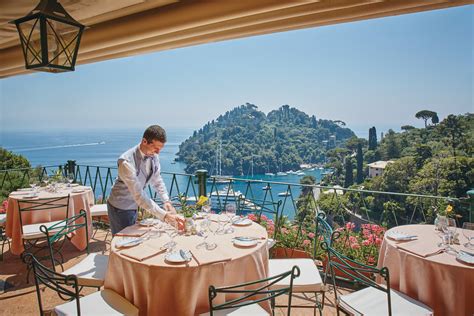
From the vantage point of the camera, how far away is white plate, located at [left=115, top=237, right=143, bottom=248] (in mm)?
2148

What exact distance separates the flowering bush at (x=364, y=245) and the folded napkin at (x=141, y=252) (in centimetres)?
259

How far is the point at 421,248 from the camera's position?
222 cm

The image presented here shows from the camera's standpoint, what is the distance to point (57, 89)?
1612 inches

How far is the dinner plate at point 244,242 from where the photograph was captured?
2.16 meters

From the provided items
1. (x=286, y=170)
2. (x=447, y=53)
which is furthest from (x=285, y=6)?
(x=447, y=53)

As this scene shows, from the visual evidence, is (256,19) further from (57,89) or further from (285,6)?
(57,89)

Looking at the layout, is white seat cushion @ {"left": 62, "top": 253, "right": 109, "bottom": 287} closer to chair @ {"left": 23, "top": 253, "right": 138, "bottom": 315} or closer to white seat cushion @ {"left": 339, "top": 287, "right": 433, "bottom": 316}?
chair @ {"left": 23, "top": 253, "right": 138, "bottom": 315}

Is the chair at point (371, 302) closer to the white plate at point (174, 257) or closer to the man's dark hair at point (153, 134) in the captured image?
the white plate at point (174, 257)

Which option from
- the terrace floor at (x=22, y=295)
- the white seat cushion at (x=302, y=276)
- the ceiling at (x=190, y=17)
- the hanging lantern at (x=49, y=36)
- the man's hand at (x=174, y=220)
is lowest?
the terrace floor at (x=22, y=295)

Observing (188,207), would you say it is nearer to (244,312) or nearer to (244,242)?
(244,242)

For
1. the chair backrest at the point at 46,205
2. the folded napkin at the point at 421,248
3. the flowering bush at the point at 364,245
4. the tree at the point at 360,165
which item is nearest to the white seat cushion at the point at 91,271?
the chair backrest at the point at 46,205

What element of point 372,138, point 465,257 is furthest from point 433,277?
point 372,138

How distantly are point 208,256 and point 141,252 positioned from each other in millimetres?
462

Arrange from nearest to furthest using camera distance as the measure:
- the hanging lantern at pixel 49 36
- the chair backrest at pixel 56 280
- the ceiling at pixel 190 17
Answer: the chair backrest at pixel 56 280
the hanging lantern at pixel 49 36
the ceiling at pixel 190 17
